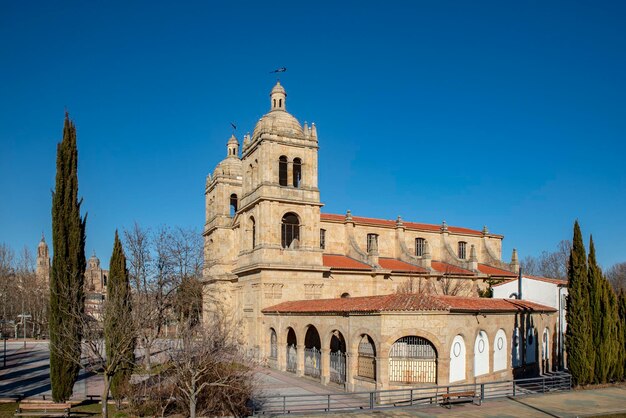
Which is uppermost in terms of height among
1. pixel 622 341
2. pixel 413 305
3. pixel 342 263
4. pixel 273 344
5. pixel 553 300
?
pixel 342 263

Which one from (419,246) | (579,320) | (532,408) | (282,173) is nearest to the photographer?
(532,408)

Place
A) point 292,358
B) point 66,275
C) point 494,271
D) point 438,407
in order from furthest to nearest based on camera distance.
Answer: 1. point 494,271
2. point 292,358
3. point 66,275
4. point 438,407

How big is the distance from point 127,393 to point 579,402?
60.5 ft

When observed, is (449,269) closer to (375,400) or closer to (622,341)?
(622,341)

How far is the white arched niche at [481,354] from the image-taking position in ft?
85.0

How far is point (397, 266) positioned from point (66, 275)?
29.0 m

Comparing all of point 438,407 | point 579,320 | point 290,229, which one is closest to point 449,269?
point 290,229

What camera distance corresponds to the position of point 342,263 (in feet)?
139

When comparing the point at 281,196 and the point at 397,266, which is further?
the point at 397,266

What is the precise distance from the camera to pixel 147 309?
23578 millimetres

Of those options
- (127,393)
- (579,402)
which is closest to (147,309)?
(127,393)

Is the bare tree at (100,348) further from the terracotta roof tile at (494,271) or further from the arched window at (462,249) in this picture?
the arched window at (462,249)

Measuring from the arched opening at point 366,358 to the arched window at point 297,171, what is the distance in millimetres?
17909

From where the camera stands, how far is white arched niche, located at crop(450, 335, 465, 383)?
80.3 ft
